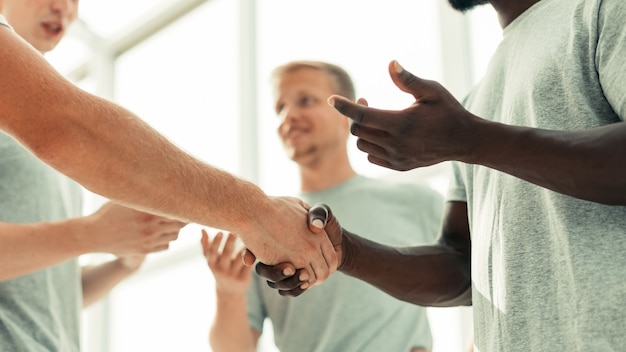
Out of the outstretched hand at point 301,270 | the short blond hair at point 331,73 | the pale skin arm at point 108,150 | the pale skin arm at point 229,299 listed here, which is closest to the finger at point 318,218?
the outstretched hand at point 301,270

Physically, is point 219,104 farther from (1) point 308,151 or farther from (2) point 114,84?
(1) point 308,151

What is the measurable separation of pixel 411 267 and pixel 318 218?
0.20 m

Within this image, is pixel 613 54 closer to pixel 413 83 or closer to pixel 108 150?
pixel 413 83

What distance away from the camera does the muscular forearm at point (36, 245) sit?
1.74 metres

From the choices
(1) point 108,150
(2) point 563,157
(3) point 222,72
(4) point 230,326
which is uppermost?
(3) point 222,72

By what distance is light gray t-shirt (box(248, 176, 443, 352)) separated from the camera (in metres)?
2.17

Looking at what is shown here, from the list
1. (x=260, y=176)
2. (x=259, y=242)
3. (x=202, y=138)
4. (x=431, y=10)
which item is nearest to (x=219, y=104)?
(x=202, y=138)

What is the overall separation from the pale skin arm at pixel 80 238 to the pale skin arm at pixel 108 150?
0.41 meters

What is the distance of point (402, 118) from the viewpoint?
123 centimetres

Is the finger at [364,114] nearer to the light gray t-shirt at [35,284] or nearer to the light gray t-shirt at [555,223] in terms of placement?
the light gray t-shirt at [555,223]

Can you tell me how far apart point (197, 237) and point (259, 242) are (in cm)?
225

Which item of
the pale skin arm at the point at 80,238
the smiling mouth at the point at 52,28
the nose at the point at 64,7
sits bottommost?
the pale skin arm at the point at 80,238

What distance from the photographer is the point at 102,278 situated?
2.21 meters

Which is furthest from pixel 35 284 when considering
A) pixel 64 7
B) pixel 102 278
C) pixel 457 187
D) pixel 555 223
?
pixel 555 223
